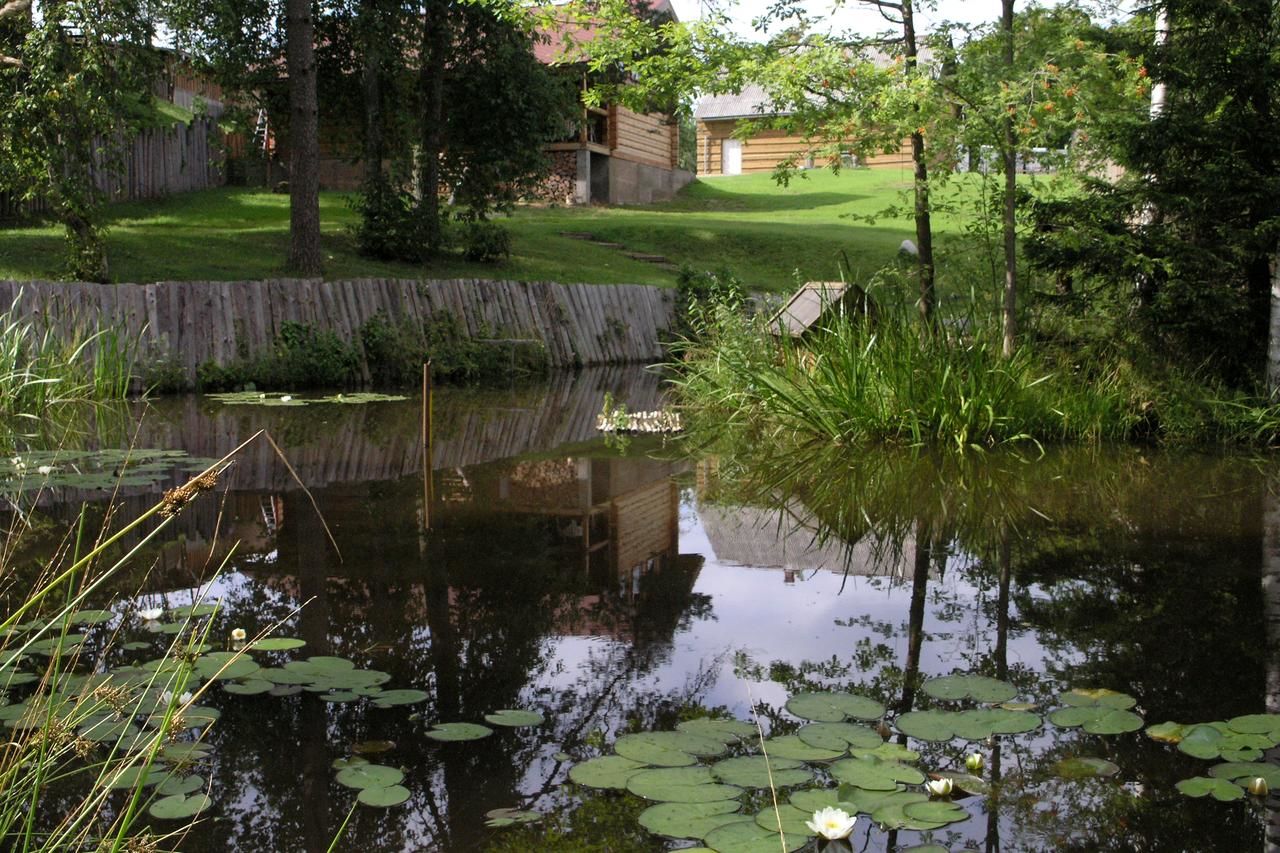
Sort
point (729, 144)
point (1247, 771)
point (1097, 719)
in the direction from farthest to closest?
point (729, 144)
point (1097, 719)
point (1247, 771)

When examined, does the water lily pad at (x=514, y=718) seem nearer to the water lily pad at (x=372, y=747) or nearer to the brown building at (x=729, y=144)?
the water lily pad at (x=372, y=747)

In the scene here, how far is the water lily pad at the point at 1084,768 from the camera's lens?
3.01 m

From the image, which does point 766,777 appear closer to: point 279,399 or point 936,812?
point 936,812

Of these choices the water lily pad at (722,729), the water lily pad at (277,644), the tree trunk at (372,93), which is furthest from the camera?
the tree trunk at (372,93)

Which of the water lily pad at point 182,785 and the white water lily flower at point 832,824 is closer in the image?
the white water lily flower at point 832,824

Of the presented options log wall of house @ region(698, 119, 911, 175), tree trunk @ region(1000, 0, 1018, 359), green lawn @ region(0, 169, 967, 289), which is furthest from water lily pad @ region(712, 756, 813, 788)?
log wall of house @ region(698, 119, 911, 175)

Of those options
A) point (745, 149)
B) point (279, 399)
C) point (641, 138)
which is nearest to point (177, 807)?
point (279, 399)

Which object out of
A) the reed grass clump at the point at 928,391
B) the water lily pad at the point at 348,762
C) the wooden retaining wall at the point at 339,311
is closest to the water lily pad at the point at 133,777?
the water lily pad at the point at 348,762

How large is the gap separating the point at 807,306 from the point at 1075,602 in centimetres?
555

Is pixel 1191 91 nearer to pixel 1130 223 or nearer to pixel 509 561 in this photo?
pixel 1130 223

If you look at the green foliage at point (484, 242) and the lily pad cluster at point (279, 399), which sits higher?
the green foliage at point (484, 242)

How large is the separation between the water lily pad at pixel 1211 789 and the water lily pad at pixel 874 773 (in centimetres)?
60

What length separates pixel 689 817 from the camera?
268 centimetres

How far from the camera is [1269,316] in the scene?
873 centimetres
